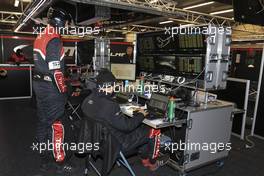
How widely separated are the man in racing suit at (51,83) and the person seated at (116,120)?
0.61m

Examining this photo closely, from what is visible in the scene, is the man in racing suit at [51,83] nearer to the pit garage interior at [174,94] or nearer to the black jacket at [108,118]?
the pit garage interior at [174,94]

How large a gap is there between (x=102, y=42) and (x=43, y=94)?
242 cm

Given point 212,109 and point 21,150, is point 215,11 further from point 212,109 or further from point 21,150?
point 21,150

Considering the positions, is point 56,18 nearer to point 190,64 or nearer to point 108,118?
point 108,118

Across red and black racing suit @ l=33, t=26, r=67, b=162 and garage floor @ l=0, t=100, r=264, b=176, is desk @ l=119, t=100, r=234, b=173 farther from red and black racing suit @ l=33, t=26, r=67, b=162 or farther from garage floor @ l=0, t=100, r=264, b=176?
red and black racing suit @ l=33, t=26, r=67, b=162

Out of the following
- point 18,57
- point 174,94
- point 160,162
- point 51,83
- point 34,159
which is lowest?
point 34,159

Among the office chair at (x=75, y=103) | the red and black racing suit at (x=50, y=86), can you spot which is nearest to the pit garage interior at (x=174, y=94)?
the office chair at (x=75, y=103)

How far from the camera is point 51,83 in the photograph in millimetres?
2426

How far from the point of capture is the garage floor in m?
2.61

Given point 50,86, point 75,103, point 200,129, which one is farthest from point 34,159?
point 200,129

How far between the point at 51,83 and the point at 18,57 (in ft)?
14.7

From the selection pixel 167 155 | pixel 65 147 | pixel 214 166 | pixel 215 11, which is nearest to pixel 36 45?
pixel 65 147

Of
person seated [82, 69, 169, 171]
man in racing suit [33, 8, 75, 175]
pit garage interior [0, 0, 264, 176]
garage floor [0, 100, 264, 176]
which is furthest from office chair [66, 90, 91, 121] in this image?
person seated [82, 69, 169, 171]

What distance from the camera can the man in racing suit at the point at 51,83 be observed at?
2404mm
